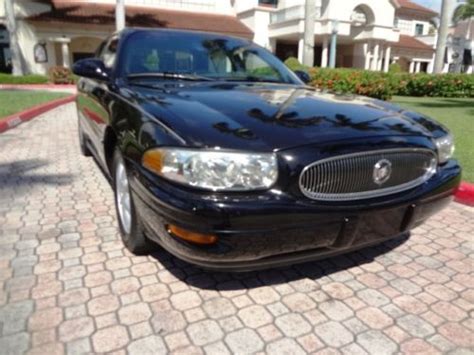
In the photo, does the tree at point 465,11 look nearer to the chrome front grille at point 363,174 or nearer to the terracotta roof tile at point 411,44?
the terracotta roof tile at point 411,44

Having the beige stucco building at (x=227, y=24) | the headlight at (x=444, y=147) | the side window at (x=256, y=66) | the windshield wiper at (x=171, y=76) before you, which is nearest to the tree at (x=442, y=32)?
the beige stucco building at (x=227, y=24)

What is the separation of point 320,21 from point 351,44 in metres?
5.37

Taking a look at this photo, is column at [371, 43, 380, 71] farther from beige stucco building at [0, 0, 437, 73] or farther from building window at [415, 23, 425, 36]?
building window at [415, 23, 425, 36]

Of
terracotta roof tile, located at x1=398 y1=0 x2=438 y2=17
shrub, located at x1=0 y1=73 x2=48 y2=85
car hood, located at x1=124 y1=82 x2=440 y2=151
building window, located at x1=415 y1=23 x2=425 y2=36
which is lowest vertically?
shrub, located at x1=0 y1=73 x2=48 y2=85

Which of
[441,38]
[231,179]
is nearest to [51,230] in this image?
[231,179]

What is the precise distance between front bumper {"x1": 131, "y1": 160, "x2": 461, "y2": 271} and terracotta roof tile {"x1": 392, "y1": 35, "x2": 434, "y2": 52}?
35.5m

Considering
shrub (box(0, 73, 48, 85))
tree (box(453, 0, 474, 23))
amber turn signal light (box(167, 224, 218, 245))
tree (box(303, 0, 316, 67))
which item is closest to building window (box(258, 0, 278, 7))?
tree (box(303, 0, 316, 67))

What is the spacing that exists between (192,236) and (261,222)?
0.36 meters

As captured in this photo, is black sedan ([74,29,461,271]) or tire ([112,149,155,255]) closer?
black sedan ([74,29,461,271])

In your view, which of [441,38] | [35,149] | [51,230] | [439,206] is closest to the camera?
[439,206]

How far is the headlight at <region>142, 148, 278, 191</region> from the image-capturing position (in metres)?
2.14

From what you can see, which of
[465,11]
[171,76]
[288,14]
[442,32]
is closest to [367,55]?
[288,14]

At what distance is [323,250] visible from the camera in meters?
2.42

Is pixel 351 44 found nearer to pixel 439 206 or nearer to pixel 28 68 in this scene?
pixel 28 68
